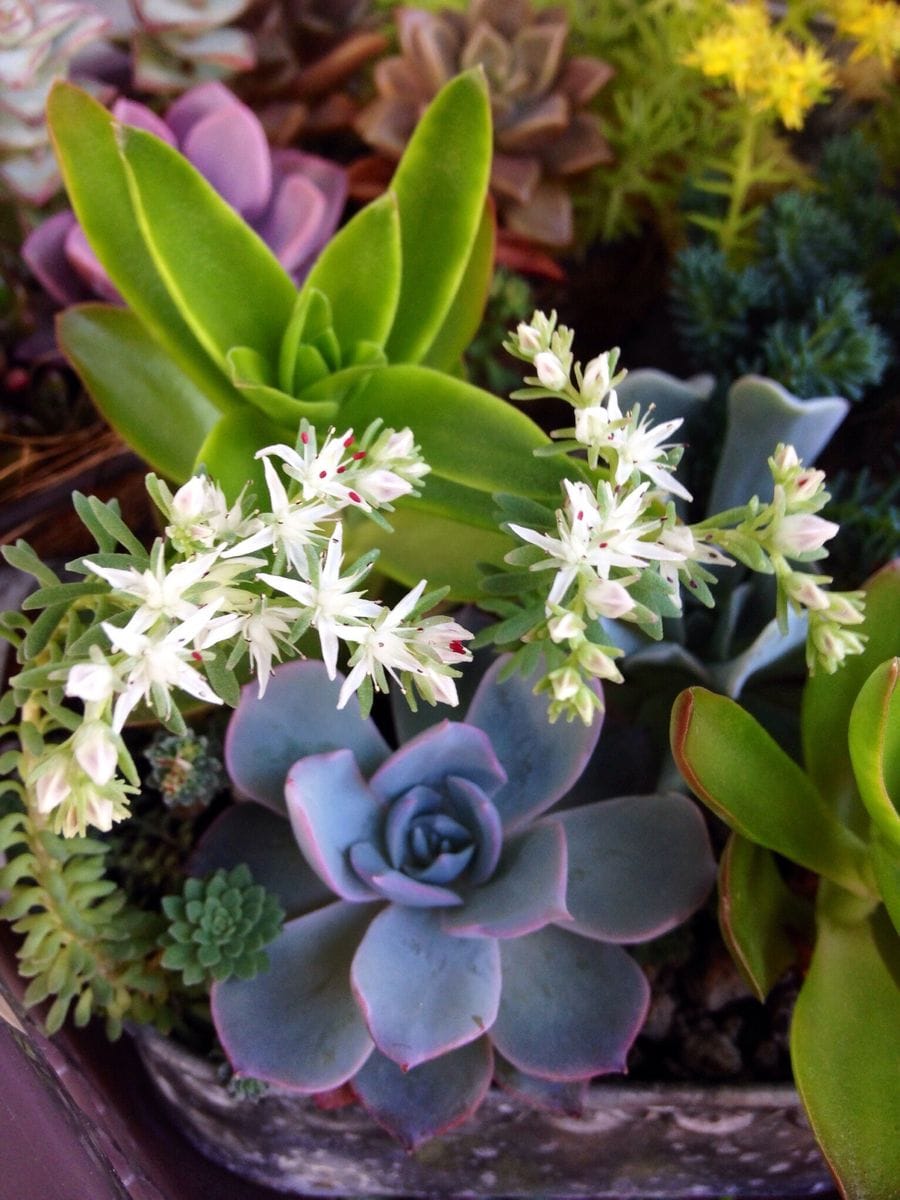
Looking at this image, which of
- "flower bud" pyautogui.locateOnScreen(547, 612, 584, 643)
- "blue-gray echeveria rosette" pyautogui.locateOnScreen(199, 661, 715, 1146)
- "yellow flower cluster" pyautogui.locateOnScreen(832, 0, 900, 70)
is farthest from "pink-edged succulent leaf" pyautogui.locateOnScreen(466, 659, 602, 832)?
"yellow flower cluster" pyautogui.locateOnScreen(832, 0, 900, 70)

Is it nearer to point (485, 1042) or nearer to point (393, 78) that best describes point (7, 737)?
point (485, 1042)

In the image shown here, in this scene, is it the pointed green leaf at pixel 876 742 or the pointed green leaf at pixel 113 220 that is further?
the pointed green leaf at pixel 113 220

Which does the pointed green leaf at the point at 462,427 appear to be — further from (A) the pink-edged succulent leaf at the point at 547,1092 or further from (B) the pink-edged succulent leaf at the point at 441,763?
(A) the pink-edged succulent leaf at the point at 547,1092

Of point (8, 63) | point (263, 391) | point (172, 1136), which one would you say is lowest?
point (172, 1136)

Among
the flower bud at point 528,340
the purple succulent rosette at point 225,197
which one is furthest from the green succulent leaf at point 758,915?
the purple succulent rosette at point 225,197

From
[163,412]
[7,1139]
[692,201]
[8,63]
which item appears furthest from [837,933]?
[8,63]

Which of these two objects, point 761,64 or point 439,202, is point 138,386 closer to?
point 439,202
